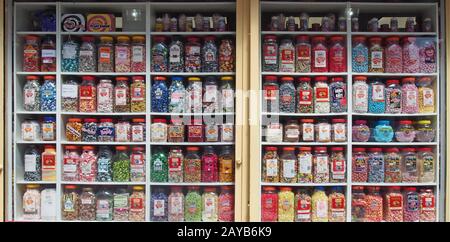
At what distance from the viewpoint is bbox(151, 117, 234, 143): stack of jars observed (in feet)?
7.52

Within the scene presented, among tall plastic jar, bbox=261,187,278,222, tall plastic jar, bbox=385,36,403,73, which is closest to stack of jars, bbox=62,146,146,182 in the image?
tall plastic jar, bbox=261,187,278,222

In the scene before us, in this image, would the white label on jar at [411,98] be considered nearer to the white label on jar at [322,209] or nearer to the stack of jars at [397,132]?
the stack of jars at [397,132]

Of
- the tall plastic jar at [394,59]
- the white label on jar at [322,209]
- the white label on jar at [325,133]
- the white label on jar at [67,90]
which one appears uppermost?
the tall plastic jar at [394,59]

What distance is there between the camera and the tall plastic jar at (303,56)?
2.30 metres

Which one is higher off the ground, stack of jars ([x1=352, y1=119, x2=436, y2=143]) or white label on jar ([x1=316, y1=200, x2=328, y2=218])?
stack of jars ([x1=352, y1=119, x2=436, y2=143])

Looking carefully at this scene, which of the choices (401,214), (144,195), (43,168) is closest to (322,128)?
(401,214)

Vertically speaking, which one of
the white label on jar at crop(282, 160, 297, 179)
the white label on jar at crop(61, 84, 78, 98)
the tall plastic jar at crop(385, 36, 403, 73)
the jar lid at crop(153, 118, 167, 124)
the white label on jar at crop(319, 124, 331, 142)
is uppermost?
the tall plastic jar at crop(385, 36, 403, 73)

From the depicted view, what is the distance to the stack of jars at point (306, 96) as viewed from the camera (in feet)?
7.48

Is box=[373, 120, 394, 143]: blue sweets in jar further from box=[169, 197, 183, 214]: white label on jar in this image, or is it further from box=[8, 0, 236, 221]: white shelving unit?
box=[169, 197, 183, 214]: white label on jar

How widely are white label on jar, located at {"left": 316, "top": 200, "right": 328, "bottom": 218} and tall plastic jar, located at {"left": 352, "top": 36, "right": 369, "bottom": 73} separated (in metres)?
0.80

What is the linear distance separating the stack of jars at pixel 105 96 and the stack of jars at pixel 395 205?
1.38 m

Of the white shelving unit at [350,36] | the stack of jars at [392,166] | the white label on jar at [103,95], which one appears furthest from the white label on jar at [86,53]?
the stack of jars at [392,166]

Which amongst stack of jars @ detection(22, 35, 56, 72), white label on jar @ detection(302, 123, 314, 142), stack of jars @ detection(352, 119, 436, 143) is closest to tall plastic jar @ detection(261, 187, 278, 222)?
white label on jar @ detection(302, 123, 314, 142)

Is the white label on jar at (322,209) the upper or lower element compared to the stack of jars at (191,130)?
lower
